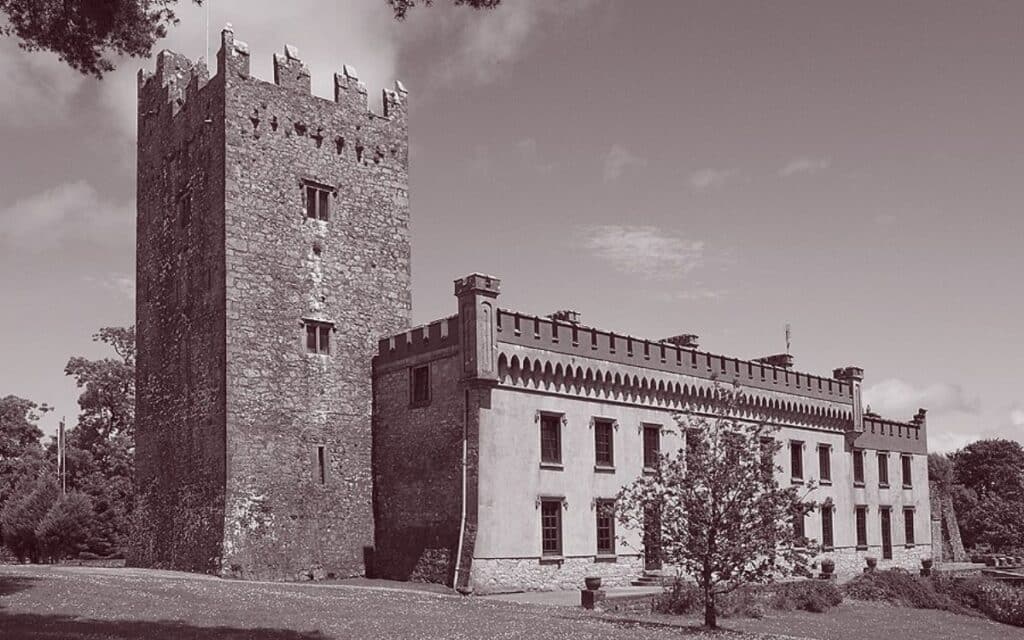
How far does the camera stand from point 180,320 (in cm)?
3797

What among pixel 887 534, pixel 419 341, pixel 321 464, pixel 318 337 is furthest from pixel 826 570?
pixel 318 337

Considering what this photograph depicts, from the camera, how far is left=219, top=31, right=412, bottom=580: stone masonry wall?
3531 centimetres

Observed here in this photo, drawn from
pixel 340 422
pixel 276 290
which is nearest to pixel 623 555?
pixel 340 422

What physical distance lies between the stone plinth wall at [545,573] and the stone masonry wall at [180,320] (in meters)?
8.33

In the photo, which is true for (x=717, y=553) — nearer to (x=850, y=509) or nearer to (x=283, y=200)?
(x=283, y=200)

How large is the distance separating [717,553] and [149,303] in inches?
944

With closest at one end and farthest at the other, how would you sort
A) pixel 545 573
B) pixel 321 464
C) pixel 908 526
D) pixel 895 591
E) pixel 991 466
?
pixel 545 573, pixel 321 464, pixel 895 591, pixel 908 526, pixel 991 466

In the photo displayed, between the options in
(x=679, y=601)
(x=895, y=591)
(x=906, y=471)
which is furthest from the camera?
(x=906, y=471)

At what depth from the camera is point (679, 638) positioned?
2297cm

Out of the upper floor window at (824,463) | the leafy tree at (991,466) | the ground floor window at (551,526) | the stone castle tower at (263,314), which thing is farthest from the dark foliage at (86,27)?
the leafy tree at (991,466)

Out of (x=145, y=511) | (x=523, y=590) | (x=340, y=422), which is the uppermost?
(x=340, y=422)

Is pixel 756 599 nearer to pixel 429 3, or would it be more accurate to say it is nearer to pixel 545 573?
pixel 545 573

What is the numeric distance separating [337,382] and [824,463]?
23.3 meters

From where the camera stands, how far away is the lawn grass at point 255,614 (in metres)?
19.7
